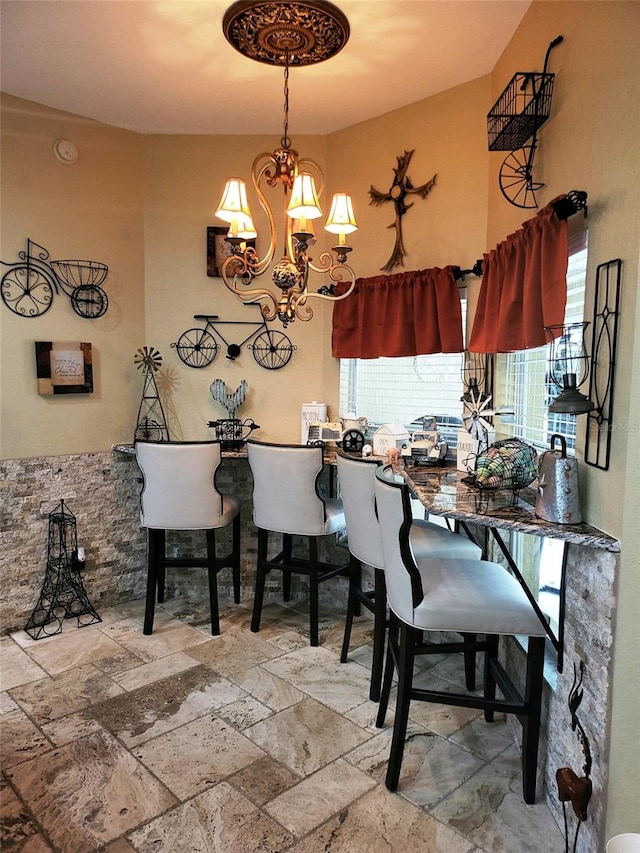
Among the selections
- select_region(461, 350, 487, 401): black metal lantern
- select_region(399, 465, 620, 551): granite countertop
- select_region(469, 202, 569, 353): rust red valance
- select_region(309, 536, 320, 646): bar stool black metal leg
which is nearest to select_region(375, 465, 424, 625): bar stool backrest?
select_region(399, 465, 620, 551): granite countertop

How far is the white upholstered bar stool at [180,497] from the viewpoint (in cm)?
312

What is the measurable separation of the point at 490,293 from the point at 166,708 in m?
2.40

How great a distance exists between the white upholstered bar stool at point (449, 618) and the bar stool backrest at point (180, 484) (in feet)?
4.30

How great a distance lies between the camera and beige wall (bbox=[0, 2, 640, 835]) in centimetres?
191

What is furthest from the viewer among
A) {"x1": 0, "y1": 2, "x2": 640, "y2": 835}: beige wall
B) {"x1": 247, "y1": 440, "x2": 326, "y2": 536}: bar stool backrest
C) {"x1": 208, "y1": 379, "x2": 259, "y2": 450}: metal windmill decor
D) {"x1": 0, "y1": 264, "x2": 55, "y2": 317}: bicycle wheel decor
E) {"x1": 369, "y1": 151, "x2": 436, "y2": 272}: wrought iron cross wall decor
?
{"x1": 208, "y1": 379, "x2": 259, "y2": 450}: metal windmill decor

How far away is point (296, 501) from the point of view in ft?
10.1

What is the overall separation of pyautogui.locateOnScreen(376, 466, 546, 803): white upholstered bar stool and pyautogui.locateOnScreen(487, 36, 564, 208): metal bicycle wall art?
4.63ft

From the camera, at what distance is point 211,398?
3.90 meters

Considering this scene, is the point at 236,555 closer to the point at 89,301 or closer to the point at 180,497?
the point at 180,497

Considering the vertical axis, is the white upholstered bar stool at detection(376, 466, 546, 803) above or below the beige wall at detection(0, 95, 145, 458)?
below

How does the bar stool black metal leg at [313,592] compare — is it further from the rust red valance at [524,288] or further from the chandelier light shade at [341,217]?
the chandelier light shade at [341,217]

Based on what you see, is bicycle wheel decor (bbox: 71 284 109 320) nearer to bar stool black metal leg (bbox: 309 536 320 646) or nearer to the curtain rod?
bar stool black metal leg (bbox: 309 536 320 646)

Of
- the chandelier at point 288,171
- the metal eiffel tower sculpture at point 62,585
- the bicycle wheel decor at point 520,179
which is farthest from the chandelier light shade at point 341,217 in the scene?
the metal eiffel tower sculpture at point 62,585

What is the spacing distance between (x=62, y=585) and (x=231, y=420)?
1.45 meters
